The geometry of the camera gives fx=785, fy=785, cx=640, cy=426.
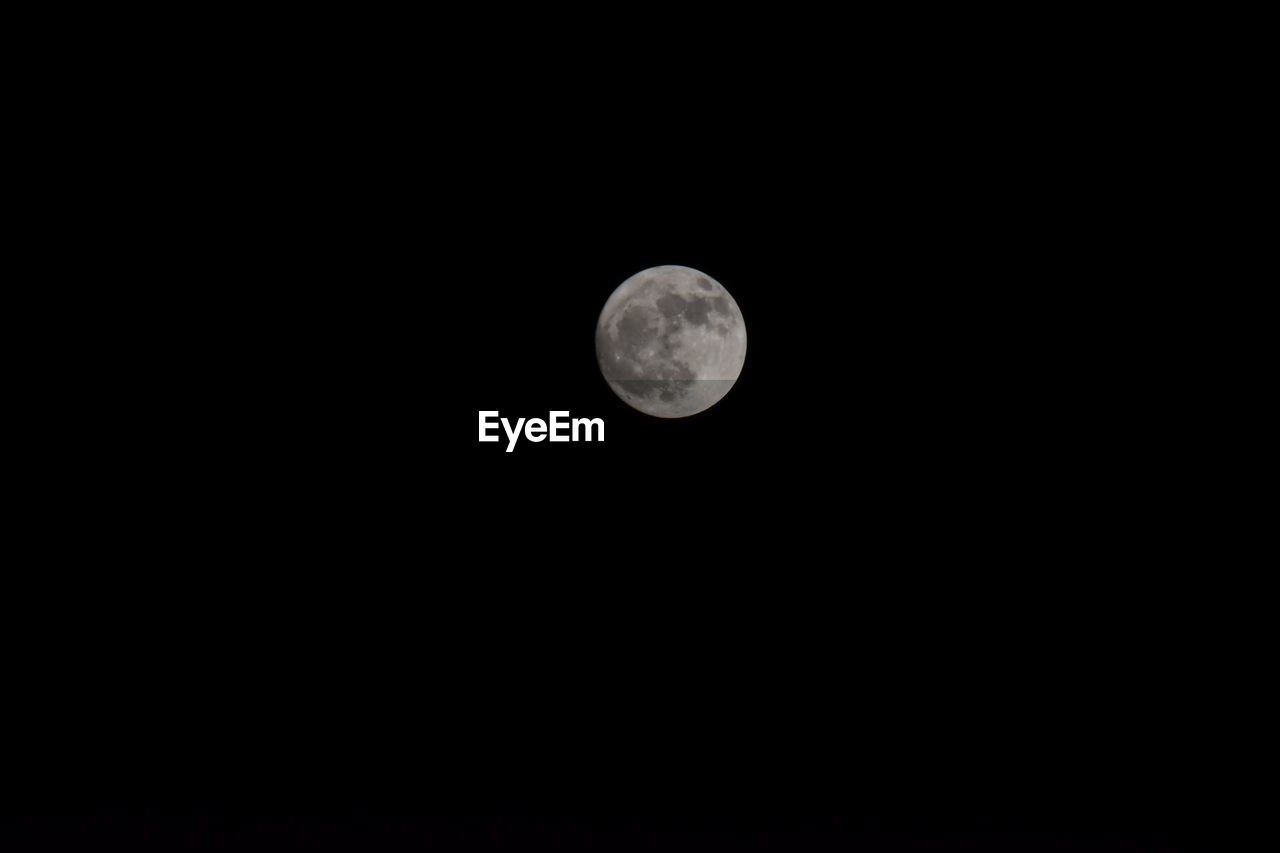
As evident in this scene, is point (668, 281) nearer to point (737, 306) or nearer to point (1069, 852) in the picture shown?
point (737, 306)

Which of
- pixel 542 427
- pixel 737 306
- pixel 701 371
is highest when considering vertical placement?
pixel 737 306

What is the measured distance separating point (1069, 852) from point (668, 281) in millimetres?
6133

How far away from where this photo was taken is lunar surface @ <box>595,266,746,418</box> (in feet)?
21.8

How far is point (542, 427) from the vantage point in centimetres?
666

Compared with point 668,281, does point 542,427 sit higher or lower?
lower

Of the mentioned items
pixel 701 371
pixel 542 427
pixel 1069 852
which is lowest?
pixel 1069 852

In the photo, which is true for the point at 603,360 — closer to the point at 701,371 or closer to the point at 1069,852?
the point at 701,371

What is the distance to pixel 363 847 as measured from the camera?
6.52 m

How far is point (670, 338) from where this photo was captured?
6.63 metres

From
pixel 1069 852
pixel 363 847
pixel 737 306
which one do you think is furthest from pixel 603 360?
pixel 1069 852

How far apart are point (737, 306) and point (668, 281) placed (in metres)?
0.64

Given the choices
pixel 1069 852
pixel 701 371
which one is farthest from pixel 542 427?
pixel 1069 852

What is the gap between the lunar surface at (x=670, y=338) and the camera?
262 inches

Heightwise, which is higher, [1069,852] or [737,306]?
[737,306]
